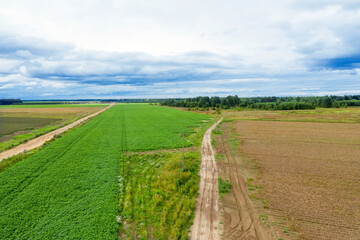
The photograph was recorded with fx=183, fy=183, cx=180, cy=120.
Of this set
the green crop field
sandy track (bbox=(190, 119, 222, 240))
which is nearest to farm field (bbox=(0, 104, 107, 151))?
the green crop field

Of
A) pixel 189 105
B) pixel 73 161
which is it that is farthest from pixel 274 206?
pixel 189 105

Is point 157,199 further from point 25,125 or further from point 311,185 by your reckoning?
point 25,125

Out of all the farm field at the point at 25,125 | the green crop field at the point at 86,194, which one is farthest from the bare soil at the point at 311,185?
the farm field at the point at 25,125

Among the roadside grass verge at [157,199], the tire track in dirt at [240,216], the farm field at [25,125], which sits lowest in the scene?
the tire track in dirt at [240,216]

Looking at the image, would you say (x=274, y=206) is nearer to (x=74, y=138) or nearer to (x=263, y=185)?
(x=263, y=185)

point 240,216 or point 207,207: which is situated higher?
point 207,207

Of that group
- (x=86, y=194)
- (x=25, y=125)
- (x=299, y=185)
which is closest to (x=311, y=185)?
(x=299, y=185)

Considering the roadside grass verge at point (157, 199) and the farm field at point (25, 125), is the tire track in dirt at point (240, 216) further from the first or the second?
the farm field at point (25, 125)
